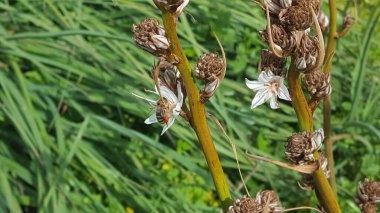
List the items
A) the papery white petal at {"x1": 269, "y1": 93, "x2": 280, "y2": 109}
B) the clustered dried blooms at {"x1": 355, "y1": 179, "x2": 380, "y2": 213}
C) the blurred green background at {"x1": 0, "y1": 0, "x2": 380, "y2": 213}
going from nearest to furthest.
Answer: the papery white petal at {"x1": 269, "y1": 93, "x2": 280, "y2": 109}
the clustered dried blooms at {"x1": 355, "y1": 179, "x2": 380, "y2": 213}
the blurred green background at {"x1": 0, "y1": 0, "x2": 380, "y2": 213}

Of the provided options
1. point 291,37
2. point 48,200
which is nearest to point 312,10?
point 291,37

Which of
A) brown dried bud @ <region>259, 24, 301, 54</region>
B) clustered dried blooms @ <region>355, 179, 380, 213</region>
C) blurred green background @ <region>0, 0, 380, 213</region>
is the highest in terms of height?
brown dried bud @ <region>259, 24, 301, 54</region>

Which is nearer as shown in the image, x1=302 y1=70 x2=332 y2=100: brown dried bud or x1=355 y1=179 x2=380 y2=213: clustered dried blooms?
x1=302 y1=70 x2=332 y2=100: brown dried bud

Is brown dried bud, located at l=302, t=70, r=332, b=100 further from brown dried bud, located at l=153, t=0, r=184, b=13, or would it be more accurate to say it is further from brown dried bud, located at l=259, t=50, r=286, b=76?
brown dried bud, located at l=153, t=0, r=184, b=13

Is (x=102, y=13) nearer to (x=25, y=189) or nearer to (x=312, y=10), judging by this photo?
(x=25, y=189)

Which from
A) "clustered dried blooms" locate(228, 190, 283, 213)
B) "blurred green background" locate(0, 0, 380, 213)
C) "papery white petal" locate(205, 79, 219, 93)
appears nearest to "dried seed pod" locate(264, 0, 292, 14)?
"papery white petal" locate(205, 79, 219, 93)

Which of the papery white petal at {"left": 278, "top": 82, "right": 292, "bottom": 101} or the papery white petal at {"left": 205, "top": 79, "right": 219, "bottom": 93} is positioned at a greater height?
the papery white petal at {"left": 205, "top": 79, "right": 219, "bottom": 93}
